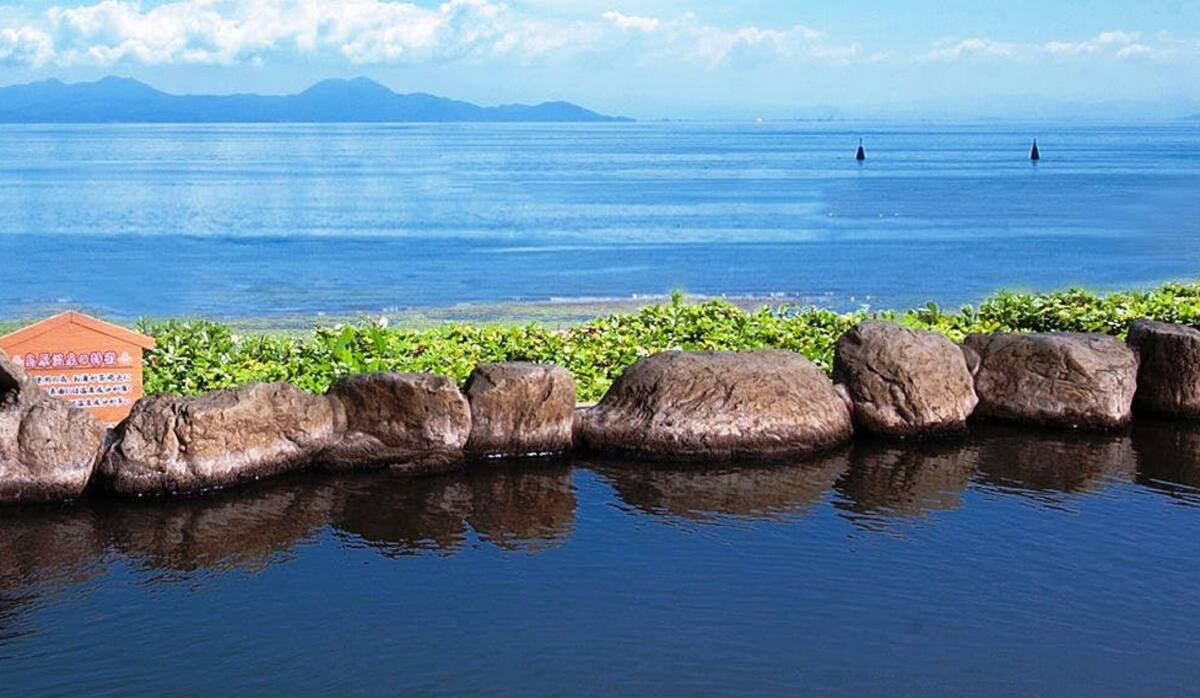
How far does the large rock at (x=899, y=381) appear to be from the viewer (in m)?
13.0

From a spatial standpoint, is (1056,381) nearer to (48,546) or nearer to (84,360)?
(84,360)

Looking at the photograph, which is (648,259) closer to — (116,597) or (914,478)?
(914,478)

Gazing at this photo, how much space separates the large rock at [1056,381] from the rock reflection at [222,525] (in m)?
6.52

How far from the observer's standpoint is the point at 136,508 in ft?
35.4

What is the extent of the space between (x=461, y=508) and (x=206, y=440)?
6.77ft

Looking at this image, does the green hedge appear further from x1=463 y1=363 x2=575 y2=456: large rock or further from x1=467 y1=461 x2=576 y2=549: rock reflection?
x1=467 y1=461 x2=576 y2=549: rock reflection

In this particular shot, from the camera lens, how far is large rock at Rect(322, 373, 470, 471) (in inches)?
464

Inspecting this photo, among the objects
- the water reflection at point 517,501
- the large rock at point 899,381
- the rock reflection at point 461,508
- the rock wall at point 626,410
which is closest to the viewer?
the water reflection at point 517,501

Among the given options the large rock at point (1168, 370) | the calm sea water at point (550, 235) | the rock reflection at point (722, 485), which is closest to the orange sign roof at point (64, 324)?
the rock reflection at point (722, 485)

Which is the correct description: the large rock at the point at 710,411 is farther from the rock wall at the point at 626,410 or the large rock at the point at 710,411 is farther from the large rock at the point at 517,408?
the large rock at the point at 517,408

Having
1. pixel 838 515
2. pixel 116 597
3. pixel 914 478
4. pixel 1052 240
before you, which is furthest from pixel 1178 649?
pixel 1052 240

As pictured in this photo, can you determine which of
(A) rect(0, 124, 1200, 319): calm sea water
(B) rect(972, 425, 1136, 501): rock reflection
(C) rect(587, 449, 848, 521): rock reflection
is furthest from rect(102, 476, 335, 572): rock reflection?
(A) rect(0, 124, 1200, 319): calm sea water

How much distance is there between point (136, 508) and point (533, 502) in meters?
3.04

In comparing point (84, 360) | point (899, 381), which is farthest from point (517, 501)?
point (899, 381)
